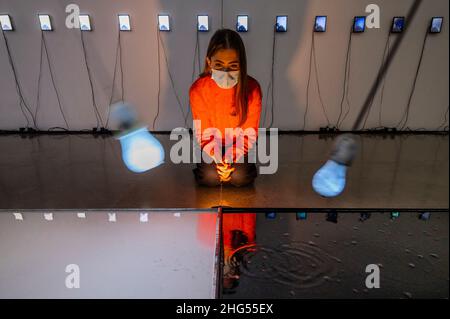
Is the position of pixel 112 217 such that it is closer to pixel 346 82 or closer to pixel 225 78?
pixel 225 78

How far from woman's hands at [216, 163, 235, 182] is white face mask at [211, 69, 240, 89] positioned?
48 cm

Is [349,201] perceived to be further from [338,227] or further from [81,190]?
[81,190]

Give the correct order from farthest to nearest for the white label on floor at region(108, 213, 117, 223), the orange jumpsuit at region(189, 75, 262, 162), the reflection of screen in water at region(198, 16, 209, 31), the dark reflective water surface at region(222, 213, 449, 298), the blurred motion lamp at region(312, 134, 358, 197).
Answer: the reflection of screen in water at region(198, 16, 209, 31) → the blurred motion lamp at region(312, 134, 358, 197) → the orange jumpsuit at region(189, 75, 262, 162) → the white label on floor at region(108, 213, 117, 223) → the dark reflective water surface at region(222, 213, 449, 298)

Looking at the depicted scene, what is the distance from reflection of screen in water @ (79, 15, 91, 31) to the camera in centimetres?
325

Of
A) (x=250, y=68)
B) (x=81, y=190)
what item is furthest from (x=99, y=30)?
(x=81, y=190)

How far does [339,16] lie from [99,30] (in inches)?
107

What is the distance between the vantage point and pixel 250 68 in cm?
344

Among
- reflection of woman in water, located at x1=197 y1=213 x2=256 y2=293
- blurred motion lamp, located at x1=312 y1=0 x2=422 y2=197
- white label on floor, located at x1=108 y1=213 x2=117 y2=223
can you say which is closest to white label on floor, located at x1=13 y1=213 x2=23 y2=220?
white label on floor, located at x1=108 y1=213 x2=117 y2=223

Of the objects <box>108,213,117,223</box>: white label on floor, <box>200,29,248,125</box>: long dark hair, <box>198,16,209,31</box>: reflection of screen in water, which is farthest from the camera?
<box>198,16,209,31</box>: reflection of screen in water

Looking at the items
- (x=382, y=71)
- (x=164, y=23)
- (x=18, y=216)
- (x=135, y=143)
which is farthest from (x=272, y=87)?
(x=18, y=216)

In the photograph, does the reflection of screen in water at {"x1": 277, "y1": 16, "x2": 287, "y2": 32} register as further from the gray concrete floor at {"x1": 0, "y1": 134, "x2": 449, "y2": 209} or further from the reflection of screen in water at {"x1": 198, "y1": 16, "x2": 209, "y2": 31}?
the gray concrete floor at {"x1": 0, "y1": 134, "x2": 449, "y2": 209}

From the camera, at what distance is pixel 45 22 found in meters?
3.26

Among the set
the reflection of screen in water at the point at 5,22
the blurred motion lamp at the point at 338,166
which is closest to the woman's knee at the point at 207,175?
the blurred motion lamp at the point at 338,166

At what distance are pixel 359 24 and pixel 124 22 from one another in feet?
8.62
